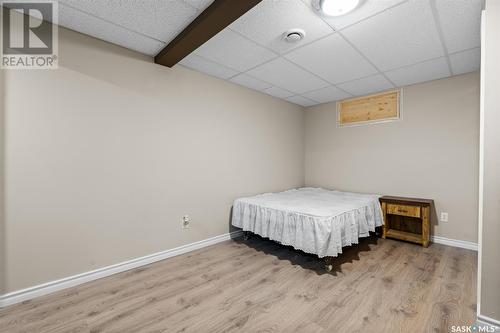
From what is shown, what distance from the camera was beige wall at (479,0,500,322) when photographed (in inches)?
55.0

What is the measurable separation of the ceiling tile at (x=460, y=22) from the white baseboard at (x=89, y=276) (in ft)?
10.7

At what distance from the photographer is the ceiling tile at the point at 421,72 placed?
8.53 feet

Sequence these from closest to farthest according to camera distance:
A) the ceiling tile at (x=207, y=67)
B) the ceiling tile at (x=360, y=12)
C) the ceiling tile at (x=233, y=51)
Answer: the ceiling tile at (x=360, y=12)
the ceiling tile at (x=233, y=51)
the ceiling tile at (x=207, y=67)

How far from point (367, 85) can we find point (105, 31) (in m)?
3.28

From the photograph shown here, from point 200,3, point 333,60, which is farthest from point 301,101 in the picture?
Result: point 200,3

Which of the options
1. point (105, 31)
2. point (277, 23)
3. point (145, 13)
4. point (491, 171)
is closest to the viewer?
point (491, 171)

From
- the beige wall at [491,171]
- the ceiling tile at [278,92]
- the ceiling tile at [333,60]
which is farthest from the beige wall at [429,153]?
the beige wall at [491,171]

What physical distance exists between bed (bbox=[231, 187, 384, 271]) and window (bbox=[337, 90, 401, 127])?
53.2 inches

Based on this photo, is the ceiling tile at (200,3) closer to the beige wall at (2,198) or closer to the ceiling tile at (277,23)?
the ceiling tile at (277,23)

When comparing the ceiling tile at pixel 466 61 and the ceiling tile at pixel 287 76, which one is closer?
the ceiling tile at pixel 466 61

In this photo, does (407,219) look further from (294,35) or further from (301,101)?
(294,35)

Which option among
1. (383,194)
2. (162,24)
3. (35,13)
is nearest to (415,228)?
(383,194)

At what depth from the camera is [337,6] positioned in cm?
166

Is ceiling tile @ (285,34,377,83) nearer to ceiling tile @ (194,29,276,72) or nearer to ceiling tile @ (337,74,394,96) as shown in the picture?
ceiling tile @ (337,74,394,96)
